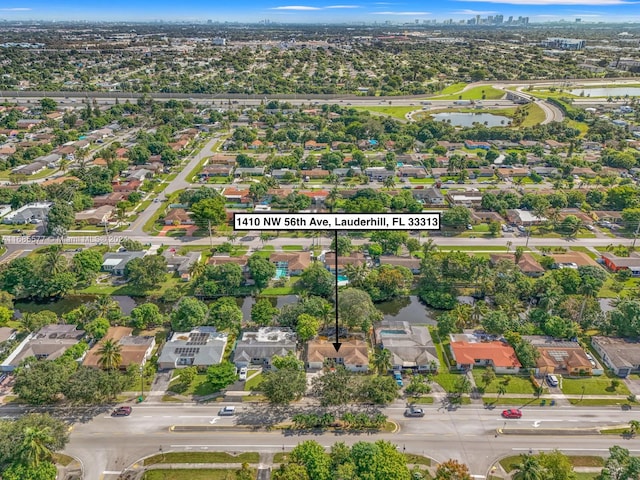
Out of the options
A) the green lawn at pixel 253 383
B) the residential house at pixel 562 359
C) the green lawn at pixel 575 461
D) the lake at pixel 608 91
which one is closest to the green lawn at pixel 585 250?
the residential house at pixel 562 359

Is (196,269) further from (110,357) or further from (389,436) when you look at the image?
(389,436)

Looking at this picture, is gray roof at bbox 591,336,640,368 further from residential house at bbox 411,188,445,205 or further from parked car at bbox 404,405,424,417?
residential house at bbox 411,188,445,205

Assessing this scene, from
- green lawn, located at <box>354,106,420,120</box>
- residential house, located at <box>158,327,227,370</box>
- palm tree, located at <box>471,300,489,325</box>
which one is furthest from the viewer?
green lawn, located at <box>354,106,420,120</box>

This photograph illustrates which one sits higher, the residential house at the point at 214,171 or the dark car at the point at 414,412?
the residential house at the point at 214,171

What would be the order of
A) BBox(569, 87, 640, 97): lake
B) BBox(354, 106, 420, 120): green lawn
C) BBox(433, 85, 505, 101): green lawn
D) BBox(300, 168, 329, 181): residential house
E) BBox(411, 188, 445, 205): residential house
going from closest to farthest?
BBox(411, 188, 445, 205): residential house
BBox(300, 168, 329, 181): residential house
BBox(354, 106, 420, 120): green lawn
BBox(433, 85, 505, 101): green lawn
BBox(569, 87, 640, 97): lake

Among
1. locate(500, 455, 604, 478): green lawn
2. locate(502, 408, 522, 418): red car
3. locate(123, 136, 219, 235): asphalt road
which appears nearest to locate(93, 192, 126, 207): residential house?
locate(123, 136, 219, 235): asphalt road

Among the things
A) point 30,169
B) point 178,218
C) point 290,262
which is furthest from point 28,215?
point 290,262

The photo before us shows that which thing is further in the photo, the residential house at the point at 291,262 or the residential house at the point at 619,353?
the residential house at the point at 291,262

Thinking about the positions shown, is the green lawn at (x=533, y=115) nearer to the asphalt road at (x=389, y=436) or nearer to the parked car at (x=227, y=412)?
the asphalt road at (x=389, y=436)
